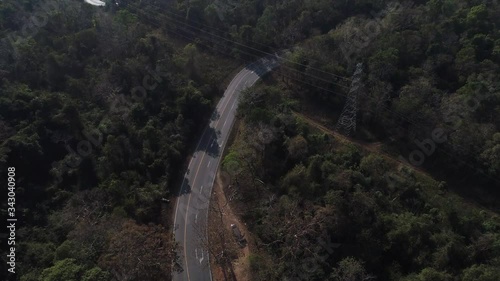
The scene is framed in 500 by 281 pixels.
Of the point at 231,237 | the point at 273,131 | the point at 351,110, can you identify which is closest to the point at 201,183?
the point at 231,237

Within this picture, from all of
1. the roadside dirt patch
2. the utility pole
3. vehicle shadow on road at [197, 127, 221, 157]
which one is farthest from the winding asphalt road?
the utility pole

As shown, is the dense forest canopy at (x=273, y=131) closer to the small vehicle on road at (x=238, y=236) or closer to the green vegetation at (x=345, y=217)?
the green vegetation at (x=345, y=217)

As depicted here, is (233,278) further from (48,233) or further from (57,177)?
(57,177)

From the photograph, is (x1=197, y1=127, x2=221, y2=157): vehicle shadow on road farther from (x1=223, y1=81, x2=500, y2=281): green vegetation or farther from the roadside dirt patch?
(x1=223, y1=81, x2=500, y2=281): green vegetation

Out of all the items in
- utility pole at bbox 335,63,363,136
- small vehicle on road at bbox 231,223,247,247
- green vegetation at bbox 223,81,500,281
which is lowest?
small vehicle on road at bbox 231,223,247,247

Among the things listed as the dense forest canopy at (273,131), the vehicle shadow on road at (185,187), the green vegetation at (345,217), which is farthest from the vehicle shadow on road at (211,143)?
the vehicle shadow on road at (185,187)

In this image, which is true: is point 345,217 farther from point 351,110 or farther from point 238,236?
point 351,110
